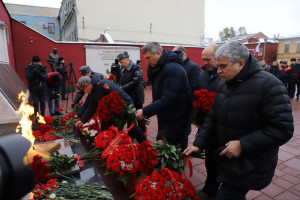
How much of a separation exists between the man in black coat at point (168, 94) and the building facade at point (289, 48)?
37.4m

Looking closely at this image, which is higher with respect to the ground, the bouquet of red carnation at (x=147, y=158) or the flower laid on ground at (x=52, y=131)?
the bouquet of red carnation at (x=147, y=158)

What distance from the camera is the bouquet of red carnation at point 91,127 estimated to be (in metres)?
3.39

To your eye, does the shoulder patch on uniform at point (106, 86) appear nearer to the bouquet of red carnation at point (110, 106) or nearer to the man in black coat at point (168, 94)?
the bouquet of red carnation at point (110, 106)

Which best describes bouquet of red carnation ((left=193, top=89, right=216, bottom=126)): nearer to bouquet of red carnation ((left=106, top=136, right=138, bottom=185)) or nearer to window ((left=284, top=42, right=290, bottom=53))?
bouquet of red carnation ((left=106, top=136, right=138, bottom=185))

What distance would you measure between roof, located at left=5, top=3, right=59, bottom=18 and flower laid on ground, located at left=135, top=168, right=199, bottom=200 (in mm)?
41537

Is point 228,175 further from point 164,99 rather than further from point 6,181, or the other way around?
point 6,181

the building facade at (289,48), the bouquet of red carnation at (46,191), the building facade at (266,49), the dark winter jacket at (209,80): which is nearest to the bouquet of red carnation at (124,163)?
the bouquet of red carnation at (46,191)

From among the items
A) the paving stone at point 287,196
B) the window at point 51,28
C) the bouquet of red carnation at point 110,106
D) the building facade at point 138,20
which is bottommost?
the paving stone at point 287,196

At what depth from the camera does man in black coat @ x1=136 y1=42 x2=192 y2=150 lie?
2537 millimetres

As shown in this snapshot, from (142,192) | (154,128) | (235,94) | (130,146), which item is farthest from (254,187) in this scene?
(154,128)

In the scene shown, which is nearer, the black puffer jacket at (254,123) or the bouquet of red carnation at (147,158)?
the black puffer jacket at (254,123)

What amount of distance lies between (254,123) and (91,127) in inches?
101

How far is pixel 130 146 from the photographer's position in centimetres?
232

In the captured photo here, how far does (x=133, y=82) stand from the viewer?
4598 mm
